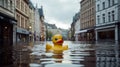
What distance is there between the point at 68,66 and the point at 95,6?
60.7 meters

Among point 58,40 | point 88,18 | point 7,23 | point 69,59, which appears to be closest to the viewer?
point 69,59

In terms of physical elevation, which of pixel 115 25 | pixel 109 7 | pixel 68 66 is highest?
pixel 109 7

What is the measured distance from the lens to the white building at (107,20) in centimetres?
5172

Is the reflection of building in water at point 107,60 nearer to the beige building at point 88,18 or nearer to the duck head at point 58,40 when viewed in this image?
the duck head at point 58,40

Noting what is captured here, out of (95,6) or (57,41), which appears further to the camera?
(95,6)

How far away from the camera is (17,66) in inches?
301

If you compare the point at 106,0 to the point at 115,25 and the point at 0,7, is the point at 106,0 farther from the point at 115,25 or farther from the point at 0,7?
the point at 0,7

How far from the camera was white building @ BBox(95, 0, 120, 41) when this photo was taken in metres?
51.7

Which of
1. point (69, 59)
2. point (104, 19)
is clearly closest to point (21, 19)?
point (104, 19)

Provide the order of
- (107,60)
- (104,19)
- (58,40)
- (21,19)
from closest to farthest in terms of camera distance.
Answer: (107,60)
(58,40)
(21,19)
(104,19)

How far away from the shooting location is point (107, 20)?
5756 centimetres

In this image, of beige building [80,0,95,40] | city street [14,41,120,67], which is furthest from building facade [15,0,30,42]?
city street [14,41,120,67]

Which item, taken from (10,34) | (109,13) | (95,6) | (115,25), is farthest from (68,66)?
(95,6)

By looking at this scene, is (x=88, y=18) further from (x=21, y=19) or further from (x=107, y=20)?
(x=21, y=19)
